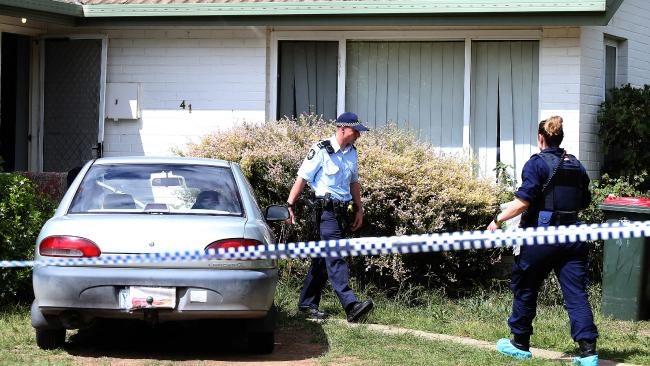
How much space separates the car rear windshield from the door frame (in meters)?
4.94

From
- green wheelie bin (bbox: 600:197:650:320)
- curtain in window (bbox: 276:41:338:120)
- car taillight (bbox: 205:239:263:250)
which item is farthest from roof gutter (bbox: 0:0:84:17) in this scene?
green wheelie bin (bbox: 600:197:650:320)

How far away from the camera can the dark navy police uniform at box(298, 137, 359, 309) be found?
28.0 ft

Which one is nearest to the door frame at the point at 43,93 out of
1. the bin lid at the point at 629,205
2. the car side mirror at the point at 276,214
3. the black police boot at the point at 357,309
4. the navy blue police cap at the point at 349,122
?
the navy blue police cap at the point at 349,122

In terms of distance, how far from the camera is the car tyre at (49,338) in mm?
6927

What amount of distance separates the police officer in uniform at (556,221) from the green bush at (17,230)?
13.8ft

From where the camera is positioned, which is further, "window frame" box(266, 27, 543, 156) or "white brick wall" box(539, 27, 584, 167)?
"window frame" box(266, 27, 543, 156)

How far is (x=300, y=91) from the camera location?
11891 millimetres

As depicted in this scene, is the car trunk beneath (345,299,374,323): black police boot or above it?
above

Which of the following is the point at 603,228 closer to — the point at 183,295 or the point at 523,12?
the point at 183,295

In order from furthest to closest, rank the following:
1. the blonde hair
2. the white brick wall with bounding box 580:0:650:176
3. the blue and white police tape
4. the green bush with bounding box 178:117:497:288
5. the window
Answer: the window
the white brick wall with bounding box 580:0:650:176
the green bush with bounding box 178:117:497:288
the blonde hair
the blue and white police tape

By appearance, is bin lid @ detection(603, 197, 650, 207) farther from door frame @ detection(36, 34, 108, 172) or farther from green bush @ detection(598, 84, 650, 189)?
door frame @ detection(36, 34, 108, 172)

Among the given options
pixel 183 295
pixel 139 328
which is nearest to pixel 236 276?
pixel 183 295

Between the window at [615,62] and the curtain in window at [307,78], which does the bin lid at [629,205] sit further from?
the curtain in window at [307,78]

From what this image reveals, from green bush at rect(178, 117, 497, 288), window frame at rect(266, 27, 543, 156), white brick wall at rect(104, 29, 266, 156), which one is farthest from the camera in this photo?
white brick wall at rect(104, 29, 266, 156)
